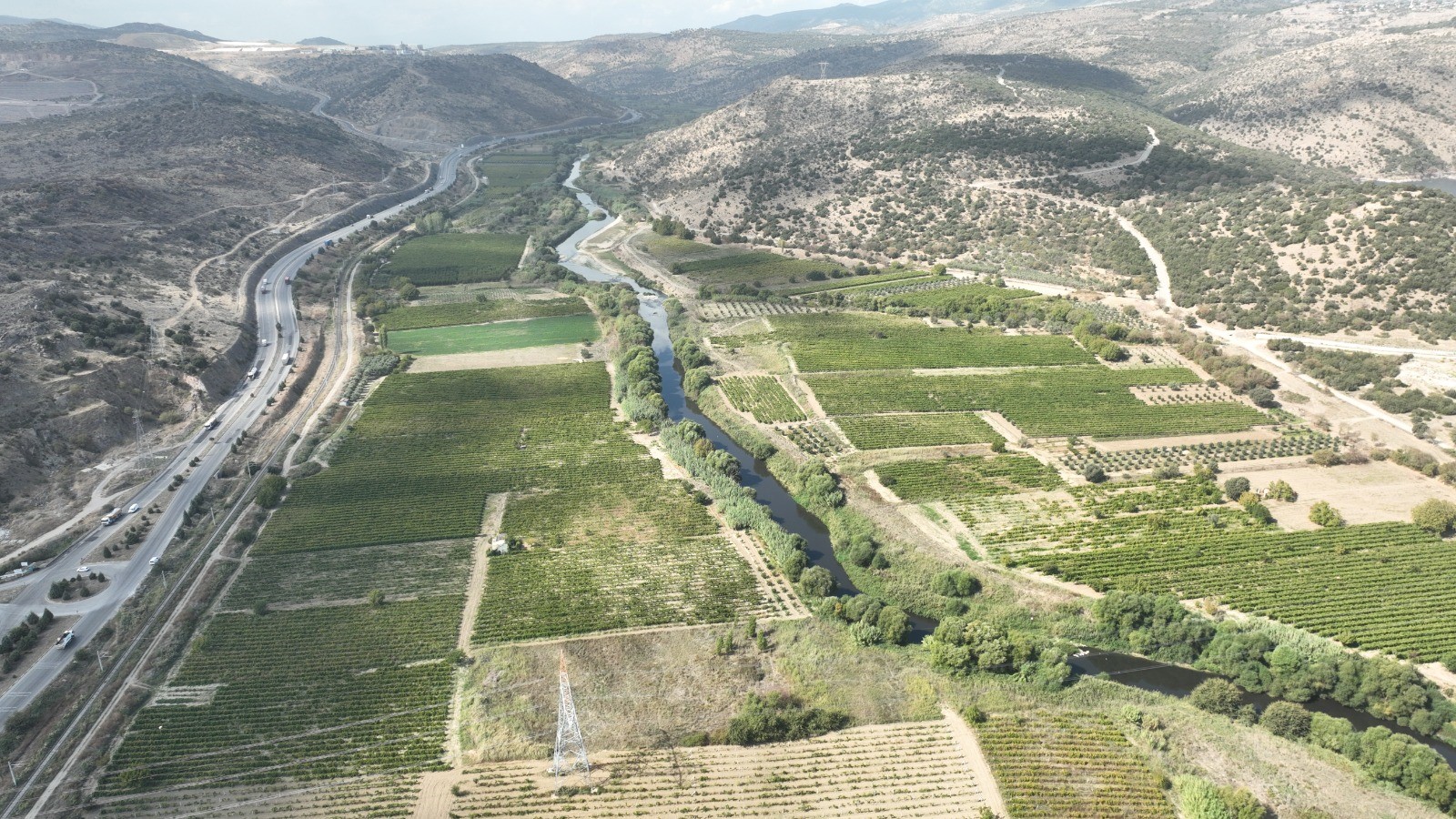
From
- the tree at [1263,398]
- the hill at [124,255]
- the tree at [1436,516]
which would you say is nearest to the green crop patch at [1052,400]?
the tree at [1263,398]

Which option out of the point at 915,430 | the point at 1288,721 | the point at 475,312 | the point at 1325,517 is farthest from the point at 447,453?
the point at 1325,517

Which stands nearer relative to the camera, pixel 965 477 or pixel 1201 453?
pixel 965 477

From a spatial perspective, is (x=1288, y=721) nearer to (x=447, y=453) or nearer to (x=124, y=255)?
(x=447, y=453)

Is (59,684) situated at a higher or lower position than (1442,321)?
lower

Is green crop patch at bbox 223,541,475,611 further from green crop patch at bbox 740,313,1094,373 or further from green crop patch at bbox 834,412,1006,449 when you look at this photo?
green crop patch at bbox 740,313,1094,373

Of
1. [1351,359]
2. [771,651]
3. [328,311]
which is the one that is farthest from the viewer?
[328,311]

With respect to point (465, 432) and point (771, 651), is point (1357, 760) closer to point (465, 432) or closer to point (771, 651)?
point (771, 651)

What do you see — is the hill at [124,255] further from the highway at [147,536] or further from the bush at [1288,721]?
the bush at [1288,721]

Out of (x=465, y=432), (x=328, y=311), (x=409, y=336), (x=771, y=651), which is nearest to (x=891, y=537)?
(x=771, y=651)
